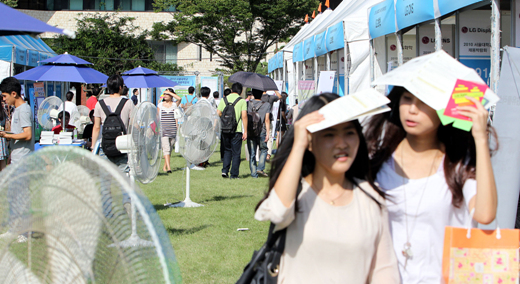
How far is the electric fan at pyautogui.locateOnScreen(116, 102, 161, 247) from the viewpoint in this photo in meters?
5.31

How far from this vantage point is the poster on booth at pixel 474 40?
665 cm

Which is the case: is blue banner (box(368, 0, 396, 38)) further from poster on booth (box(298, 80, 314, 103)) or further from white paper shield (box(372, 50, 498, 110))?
white paper shield (box(372, 50, 498, 110))

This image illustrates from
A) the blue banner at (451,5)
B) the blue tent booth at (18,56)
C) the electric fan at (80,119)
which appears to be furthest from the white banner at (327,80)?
the blue tent booth at (18,56)

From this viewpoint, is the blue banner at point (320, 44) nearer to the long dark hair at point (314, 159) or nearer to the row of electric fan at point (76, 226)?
the long dark hair at point (314, 159)

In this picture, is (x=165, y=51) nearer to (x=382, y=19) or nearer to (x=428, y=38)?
(x=382, y=19)

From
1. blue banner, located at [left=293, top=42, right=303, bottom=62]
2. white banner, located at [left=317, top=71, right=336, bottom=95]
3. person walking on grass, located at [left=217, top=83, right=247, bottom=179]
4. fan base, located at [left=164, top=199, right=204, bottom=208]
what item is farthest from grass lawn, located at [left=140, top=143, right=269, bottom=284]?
blue banner, located at [left=293, top=42, right=303, bottom=62]

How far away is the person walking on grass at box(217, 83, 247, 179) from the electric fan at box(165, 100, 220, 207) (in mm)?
2268

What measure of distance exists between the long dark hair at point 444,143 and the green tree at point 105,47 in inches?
1380

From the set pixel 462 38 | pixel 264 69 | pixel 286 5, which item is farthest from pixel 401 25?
pixel 264 69

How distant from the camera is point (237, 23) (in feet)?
120

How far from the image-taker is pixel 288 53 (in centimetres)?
2214

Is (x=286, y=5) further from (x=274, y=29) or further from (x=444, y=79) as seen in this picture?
(x=444, y=79)

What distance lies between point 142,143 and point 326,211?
3.87m

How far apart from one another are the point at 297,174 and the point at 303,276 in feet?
1.28
